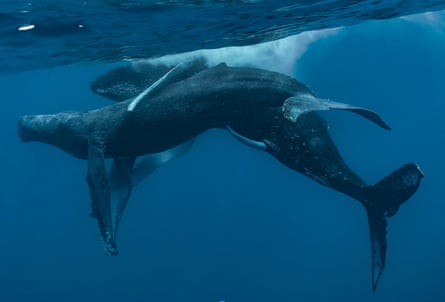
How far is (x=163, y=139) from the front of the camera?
32.1 feet

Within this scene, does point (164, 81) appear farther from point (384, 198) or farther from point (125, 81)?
point (384, 198)

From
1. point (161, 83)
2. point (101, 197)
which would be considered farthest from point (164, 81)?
point (101, 197)

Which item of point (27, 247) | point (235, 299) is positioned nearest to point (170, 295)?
point (235, 299)

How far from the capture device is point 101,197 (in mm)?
9164

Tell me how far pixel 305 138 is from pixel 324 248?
43376 millimetres

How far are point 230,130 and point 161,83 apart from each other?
5.52 feet

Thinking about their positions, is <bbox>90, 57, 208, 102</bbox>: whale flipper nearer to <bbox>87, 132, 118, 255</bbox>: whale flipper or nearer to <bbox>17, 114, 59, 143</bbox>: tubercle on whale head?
<bbox>17, 114, 59, 143</bbox>: tubercle on whale head

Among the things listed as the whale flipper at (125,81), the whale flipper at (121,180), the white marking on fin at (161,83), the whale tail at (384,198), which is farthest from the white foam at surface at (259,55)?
the whale tail at (384,198)

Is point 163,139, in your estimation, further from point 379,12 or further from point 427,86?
point 427,86

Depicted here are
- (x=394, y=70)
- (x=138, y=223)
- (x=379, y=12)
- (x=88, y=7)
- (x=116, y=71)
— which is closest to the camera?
(x=116, y=71)

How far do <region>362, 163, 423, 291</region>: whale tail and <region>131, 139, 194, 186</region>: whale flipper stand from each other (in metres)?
4.29

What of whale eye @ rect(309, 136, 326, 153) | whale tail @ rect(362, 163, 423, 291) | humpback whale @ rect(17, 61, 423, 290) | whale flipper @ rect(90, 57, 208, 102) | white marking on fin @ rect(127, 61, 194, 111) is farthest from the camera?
whale flipper @ rect(90, 57, 208, 102)

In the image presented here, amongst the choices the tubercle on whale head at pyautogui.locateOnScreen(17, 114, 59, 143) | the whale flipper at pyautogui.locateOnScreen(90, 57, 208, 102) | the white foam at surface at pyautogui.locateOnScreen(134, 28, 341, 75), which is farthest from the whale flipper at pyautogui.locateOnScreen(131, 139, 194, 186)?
the white foam at surface at pyautogui.locateOnScreen(134, 28, 341, 75)

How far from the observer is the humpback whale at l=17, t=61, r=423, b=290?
8.62 m
